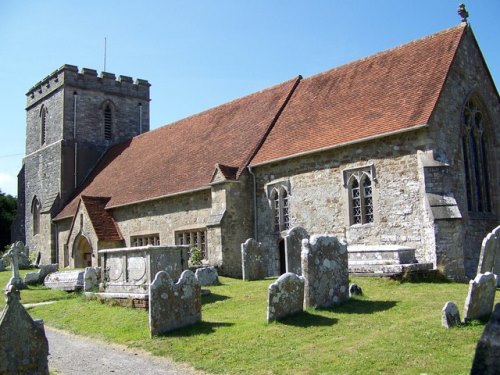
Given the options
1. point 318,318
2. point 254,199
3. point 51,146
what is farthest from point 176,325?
point 51,146

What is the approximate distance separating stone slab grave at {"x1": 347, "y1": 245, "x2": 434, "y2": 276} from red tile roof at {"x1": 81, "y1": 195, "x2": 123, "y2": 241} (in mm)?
13548

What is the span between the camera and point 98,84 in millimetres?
36094

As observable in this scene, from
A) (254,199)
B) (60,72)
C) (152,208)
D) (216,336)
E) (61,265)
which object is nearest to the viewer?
(216,336)

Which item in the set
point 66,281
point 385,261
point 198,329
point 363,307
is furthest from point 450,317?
point 66,281

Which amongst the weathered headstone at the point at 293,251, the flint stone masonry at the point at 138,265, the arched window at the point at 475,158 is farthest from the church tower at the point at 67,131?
the arched window at the point at 475,158

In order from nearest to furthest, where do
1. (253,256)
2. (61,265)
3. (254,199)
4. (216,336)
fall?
1. (216,336)
2. (253,256)
3. (254,199)
4. (61,265)

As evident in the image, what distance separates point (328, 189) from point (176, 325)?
890cm

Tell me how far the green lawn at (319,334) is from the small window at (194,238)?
26.3ft

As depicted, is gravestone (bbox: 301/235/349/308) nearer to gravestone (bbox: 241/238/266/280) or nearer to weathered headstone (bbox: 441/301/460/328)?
weathered headstone (bbox: 441/301/460/328)

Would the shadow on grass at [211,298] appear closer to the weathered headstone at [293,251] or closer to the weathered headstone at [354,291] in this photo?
the weathered headstone at [293,251]

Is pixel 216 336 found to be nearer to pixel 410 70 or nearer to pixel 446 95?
pixel 446 95

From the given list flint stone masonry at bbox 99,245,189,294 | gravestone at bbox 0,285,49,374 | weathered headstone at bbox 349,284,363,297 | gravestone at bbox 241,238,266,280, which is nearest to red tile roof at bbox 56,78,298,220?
gravestone at bbox 241,238,266,280

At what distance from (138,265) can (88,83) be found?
24.7 metres

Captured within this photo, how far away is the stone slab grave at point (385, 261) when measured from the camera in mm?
14203
